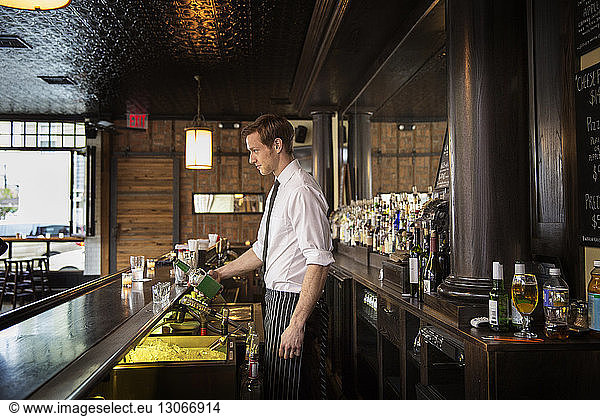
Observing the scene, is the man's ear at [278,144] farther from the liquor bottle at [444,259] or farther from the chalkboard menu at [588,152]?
the chalkboard menu at [588,152]

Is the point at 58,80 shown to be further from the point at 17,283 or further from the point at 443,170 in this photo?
the point at 443,170

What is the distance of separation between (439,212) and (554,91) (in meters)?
0.96

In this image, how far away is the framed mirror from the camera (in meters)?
11.3

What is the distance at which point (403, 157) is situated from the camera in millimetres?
5391

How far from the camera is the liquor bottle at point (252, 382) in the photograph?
2611 mm

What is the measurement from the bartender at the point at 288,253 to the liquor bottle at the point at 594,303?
3.33 feet

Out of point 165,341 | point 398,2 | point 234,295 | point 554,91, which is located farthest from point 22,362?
point 234,295

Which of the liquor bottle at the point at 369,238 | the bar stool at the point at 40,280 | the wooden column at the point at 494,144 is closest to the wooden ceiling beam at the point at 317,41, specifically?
the liquor bottle at the point at 369,238

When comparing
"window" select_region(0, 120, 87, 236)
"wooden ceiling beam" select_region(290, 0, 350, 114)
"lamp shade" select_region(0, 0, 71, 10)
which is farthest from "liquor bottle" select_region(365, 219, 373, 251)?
"window" select_region(0, 120, 87, 236)

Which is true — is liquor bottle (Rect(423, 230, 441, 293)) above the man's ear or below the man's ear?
below

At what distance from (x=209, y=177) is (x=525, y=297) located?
9.53 metres

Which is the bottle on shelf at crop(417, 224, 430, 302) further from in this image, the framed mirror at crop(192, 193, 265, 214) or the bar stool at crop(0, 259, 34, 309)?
the framed mirror at crop(192, 193, 265, 214)

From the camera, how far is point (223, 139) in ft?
37.3

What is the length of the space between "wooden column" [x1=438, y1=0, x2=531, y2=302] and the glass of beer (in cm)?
27
